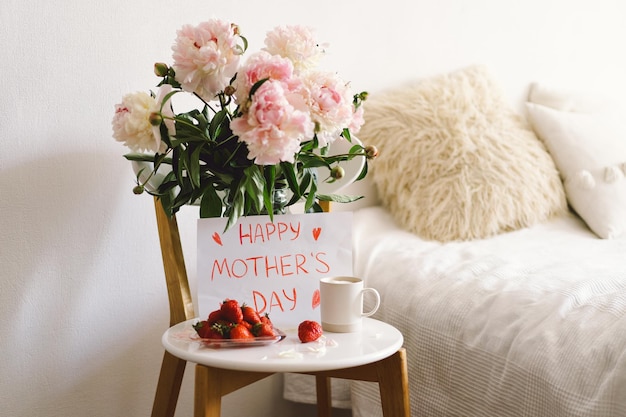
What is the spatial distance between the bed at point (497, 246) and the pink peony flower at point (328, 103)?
1.60ft

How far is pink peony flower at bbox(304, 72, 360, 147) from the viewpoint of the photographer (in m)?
0.97

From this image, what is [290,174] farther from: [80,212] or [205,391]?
[80,212]

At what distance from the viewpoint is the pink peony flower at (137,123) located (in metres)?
0.97

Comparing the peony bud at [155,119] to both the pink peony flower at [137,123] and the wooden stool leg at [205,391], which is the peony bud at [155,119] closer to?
the pink peony flower at [137,123]

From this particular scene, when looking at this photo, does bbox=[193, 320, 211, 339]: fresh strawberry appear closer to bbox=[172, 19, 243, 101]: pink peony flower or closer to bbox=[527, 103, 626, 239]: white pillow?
bbox=[172, 19, 243, 101]: pink peony flower

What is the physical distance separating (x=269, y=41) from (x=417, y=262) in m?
0.64

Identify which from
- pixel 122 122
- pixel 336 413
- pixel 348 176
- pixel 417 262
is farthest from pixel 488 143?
pixel 122 122

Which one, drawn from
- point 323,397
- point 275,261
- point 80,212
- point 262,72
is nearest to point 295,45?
point 262,72

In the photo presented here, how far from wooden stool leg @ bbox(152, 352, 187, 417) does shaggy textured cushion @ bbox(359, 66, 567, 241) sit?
716 millimetres

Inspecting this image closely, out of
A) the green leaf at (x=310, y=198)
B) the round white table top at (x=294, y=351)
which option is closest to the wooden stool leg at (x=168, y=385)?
the round white table top at (x=294, y=351)

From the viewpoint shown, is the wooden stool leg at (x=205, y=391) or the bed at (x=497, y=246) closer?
the wooden stool leg at (x=205, y=391)

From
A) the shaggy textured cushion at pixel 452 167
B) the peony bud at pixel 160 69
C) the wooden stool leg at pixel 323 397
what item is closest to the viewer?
the peony bud at pixel 160 69

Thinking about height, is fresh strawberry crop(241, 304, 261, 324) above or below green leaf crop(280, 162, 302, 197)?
below

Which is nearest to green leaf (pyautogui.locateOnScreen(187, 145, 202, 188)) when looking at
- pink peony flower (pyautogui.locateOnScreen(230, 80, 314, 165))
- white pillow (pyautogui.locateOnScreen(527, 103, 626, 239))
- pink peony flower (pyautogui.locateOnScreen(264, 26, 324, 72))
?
pink peony flower (pyautogui.locateOnScreen(230, 80, 314, 165))
